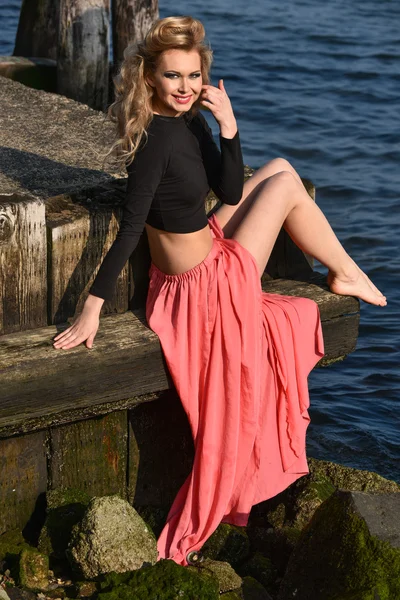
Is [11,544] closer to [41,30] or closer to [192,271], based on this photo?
[192,271]

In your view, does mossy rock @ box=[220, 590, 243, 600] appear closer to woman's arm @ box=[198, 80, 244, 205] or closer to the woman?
the woman

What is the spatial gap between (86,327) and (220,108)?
104 centimetres

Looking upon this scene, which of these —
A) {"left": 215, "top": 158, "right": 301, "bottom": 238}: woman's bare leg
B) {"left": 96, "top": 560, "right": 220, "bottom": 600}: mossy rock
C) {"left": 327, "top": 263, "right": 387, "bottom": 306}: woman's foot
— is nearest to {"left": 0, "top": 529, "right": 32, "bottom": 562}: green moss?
{"left": 96, "top": 560, "right": 220, "bottom": 600}: mossy rock

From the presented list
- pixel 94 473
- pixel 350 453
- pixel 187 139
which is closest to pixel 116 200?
pixel 187 139

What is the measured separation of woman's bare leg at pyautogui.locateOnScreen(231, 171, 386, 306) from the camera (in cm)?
449

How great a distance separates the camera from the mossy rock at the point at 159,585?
3.68 meters

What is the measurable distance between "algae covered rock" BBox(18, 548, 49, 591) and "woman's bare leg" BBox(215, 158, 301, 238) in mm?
1613

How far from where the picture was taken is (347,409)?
21.7 ft

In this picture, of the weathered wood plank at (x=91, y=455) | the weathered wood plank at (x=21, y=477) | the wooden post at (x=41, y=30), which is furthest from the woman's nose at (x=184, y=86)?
the wooden post at (x=41, y=30)

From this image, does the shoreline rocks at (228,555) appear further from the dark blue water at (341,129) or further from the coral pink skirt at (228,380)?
the dark blue water at (341,129)

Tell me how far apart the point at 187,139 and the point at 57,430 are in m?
1.31

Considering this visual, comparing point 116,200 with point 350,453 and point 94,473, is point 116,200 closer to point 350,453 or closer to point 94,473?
point 94,473

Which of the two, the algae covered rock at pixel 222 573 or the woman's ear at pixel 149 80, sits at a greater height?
the woman's ear at pixel 149 80

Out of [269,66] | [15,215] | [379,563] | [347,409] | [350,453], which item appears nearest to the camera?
[379,563]
